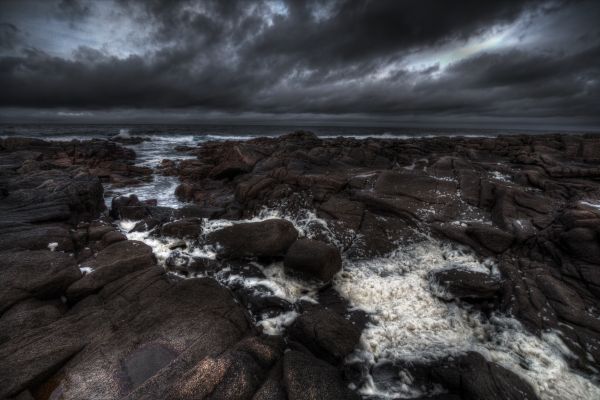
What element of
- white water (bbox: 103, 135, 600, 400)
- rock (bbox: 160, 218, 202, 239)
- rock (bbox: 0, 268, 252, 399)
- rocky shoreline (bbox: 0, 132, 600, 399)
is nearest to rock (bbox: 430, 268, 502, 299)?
rocky shoreline (bbox: 0, 132, 600, 399)

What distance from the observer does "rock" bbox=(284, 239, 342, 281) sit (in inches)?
341

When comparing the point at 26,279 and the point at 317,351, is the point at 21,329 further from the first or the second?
the point at 317,351

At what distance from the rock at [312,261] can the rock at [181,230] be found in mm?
4558

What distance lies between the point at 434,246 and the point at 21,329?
12483mm

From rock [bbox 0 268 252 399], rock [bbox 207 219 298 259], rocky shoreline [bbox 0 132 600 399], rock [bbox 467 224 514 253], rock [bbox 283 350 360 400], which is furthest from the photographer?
rock [bbox 207 219 298 259]

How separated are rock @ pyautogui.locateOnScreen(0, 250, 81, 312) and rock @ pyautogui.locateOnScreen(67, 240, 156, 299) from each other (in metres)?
0.41

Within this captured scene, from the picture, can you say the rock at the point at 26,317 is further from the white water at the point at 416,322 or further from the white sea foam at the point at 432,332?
the white sea foam at the point at 432,332

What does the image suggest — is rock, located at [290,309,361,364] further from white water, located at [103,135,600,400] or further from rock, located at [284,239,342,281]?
rock, located at [284,239,342,281]

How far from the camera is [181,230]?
11.3 metres

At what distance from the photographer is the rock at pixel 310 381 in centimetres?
457

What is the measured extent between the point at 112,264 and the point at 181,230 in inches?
130

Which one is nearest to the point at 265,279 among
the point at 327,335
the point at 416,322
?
the point at 327,335

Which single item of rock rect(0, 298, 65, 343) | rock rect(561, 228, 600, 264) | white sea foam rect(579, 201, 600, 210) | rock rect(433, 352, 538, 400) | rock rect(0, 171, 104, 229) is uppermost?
white sea foam rect(579, 201, 600, 210)

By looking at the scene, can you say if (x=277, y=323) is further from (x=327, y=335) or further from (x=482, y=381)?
(x=482, y=381)
